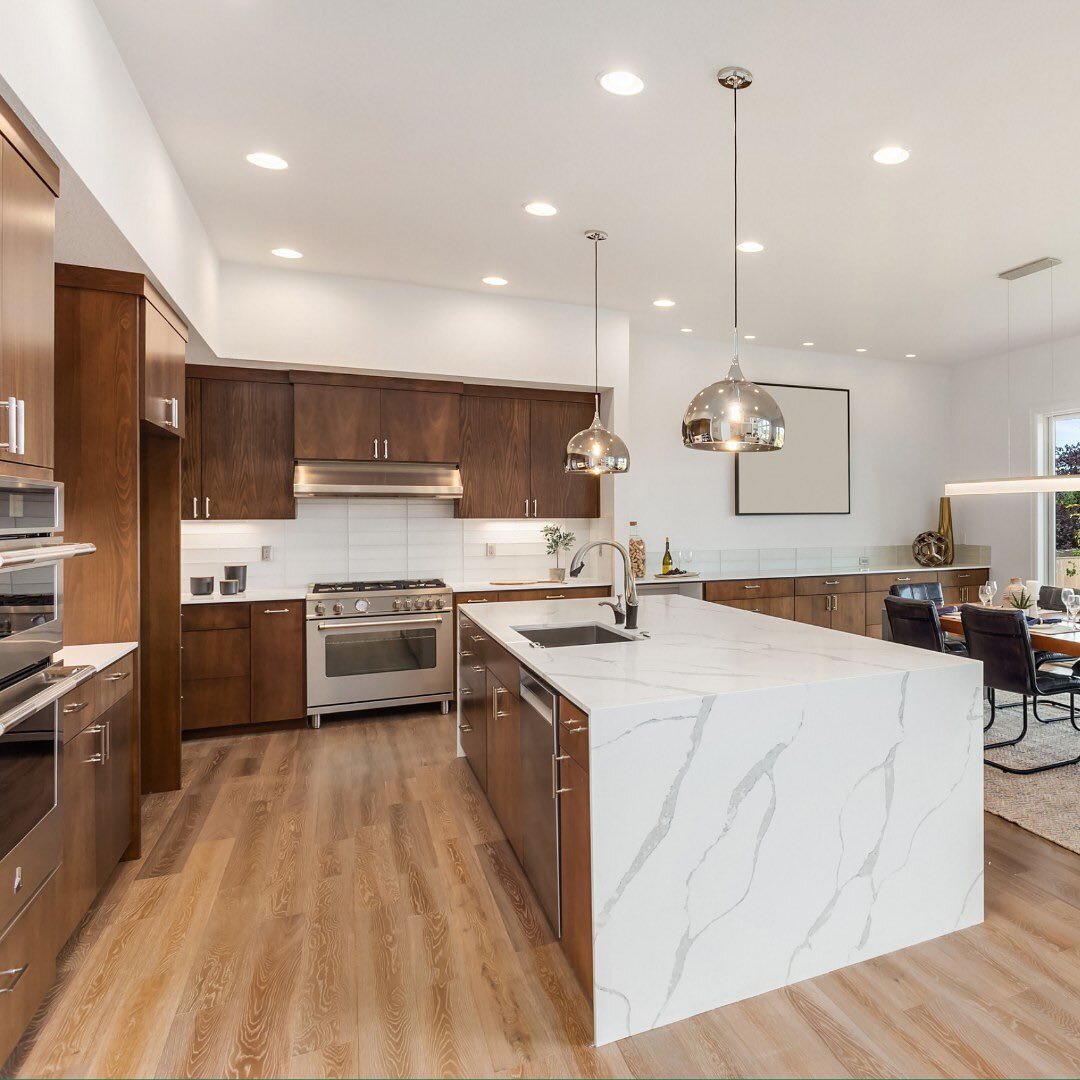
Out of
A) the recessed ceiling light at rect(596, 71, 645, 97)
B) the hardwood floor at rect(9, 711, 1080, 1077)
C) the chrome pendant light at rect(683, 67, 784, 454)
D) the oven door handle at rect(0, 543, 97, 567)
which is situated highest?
the recessed ceiling light at rect(596, 71, 645, 97)

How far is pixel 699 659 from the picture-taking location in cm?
232

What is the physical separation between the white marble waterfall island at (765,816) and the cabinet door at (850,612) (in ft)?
12.3

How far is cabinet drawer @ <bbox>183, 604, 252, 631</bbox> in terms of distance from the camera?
4.16 m

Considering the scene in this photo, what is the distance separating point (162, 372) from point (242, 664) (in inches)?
76.7

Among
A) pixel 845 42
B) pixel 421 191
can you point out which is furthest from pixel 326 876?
pixel 845 42

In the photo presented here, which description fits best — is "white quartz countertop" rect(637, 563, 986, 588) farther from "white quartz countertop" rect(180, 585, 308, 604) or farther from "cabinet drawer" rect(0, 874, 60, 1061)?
"cabinet drawer" rect(0, 874, 60, 1061)

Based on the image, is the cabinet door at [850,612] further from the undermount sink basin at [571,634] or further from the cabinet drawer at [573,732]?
the cabinet drawer at [573,732]

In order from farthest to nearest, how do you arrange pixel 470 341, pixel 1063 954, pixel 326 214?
pixel 470 341 → pixel 326 214 → pixel 1063 954

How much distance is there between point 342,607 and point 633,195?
2.98 m

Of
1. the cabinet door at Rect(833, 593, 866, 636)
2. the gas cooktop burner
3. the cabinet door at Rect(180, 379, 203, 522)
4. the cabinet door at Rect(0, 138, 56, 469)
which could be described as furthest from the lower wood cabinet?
the cabinet door at Rect(833, 593, 866, 636)

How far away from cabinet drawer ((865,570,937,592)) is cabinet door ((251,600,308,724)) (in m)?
4.73

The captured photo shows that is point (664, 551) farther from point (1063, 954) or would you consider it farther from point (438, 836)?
point (1063, 954)

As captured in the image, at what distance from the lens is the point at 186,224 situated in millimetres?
3299

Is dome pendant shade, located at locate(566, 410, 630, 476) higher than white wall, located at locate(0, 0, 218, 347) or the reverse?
the reverse
